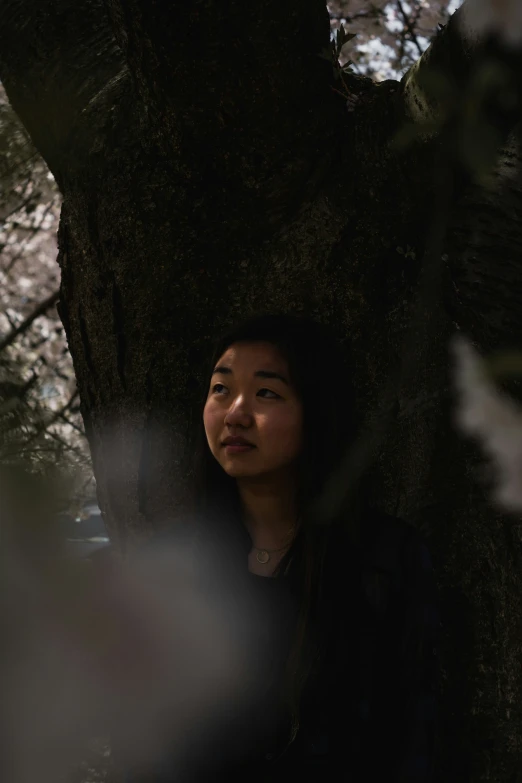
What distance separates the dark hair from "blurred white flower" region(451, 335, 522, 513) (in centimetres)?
22

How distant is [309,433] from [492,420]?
1.06 ft

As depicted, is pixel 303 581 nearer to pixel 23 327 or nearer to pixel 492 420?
pixel 492 420

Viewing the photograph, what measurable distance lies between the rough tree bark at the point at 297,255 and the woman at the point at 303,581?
156 mm

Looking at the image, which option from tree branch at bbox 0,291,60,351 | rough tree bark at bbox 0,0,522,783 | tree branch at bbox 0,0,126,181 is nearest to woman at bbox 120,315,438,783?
rough tree bark at bbox 0,0,522,783

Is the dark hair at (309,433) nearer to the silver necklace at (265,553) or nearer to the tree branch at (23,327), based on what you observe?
the silver necklace at (265,553)

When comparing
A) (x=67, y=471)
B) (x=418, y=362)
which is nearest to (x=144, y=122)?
(x=418, y=362)

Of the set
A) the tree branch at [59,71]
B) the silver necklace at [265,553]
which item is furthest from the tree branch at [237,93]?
the silver necklace at [265,553]

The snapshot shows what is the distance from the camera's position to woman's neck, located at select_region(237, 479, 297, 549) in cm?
138

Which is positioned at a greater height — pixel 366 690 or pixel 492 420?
pixel 492 420

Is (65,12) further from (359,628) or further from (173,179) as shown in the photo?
(359,628)

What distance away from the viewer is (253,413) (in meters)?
1.31

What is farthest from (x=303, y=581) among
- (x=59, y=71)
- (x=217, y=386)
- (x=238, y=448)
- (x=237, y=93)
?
(x=59, y=71)

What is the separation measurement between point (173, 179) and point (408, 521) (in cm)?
84

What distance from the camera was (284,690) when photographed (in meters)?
1.25
